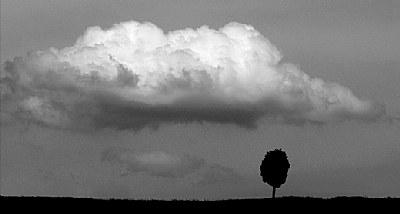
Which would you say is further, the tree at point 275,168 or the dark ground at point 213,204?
the tree at point 275,168

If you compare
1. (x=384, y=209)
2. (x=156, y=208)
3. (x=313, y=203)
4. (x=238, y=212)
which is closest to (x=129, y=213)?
(x=156, y=208)

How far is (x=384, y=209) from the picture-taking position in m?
82.6

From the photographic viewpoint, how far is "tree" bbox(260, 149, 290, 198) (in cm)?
10475

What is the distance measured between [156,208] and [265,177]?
26046 millimetres

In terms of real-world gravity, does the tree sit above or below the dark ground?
above

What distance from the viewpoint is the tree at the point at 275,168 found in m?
105

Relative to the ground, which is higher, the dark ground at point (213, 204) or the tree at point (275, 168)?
the tree at point (275, 168)

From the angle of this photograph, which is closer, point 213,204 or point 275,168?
point 213,204

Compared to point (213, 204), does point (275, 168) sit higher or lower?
higher

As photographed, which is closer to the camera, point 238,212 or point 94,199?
point 238,212

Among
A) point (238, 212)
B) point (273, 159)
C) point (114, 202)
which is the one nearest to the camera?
point (238, 212)

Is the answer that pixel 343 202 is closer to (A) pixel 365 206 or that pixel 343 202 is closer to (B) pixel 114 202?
(A) pixel 365 206

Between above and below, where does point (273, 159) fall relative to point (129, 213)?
above

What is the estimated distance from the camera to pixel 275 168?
104750 millimetres
